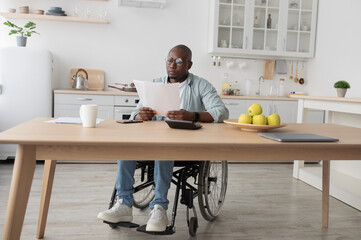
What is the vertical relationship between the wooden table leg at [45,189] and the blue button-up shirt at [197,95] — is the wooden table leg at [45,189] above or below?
below

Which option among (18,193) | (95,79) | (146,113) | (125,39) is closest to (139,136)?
(18,193)

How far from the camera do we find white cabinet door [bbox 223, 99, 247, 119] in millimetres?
4641

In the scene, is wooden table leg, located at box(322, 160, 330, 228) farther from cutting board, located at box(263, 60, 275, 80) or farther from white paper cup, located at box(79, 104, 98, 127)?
cutting board, located at box(263, 60, 275, 80)

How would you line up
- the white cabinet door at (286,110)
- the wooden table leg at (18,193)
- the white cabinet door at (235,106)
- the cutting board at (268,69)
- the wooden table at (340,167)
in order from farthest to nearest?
the cutting board at (268,69)
the white cabinet door at (286,110)
the white cabinet door at (235,106)
the wooden table at (340,167)
the wooden table leg at (18,193)

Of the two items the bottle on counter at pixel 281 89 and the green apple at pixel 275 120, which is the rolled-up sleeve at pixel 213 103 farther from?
the bottle on counter at pixel 281 89

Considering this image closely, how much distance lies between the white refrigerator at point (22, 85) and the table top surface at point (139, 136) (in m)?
2.46

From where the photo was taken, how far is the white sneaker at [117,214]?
6.92 feet

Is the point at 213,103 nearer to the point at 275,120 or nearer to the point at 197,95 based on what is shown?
the point at 197,95

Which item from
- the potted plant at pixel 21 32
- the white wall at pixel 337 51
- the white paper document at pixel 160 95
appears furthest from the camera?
the white wall at pixel 337 51

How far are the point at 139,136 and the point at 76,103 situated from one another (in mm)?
2960

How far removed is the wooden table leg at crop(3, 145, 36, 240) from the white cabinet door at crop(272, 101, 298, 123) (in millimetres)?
3834

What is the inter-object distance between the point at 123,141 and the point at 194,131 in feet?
1.54

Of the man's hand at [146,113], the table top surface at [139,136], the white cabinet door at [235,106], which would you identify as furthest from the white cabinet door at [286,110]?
the man's hand at [146,113]

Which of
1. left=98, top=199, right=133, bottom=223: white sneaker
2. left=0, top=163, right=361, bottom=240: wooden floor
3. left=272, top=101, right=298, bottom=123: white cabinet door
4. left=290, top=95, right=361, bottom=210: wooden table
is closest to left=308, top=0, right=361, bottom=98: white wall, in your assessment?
left=272, top=101, right=298, bottom=123: white cabinet door
